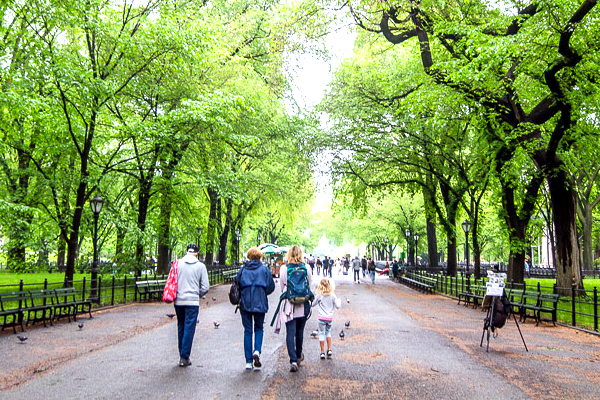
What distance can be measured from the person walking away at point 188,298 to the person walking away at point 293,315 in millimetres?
1177

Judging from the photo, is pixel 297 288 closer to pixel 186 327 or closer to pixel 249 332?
pixel 249 332

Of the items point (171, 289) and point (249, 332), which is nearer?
point (249, 332)

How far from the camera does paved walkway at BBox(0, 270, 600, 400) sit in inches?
238

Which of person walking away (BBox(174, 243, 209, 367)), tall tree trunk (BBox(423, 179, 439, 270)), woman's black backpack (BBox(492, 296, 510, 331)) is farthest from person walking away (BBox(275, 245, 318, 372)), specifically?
tall tree trunk (BBox(423, 179, 439, 270))

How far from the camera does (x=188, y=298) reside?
7.39 meters

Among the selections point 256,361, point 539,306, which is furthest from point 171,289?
point 539,306

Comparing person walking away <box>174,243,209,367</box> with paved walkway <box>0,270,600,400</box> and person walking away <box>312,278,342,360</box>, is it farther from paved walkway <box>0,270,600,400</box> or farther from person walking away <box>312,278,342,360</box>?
person walking away <box>312,278,342,360</box>

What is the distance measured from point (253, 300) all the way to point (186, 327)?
1.09 meters

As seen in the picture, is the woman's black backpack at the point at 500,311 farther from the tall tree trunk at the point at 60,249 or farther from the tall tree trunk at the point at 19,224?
the tall tree trunk at the point at 60,249

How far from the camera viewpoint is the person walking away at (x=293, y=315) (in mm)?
7109

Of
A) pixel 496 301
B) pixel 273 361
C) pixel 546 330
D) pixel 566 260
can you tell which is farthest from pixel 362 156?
pixel 273 361

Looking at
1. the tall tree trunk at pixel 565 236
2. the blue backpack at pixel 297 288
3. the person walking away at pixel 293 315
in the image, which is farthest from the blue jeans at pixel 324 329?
the tall tree trunk at pixel 565 236

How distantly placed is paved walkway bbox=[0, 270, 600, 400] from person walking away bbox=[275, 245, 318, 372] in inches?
10.0

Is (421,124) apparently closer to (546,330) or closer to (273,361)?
(546,330)
